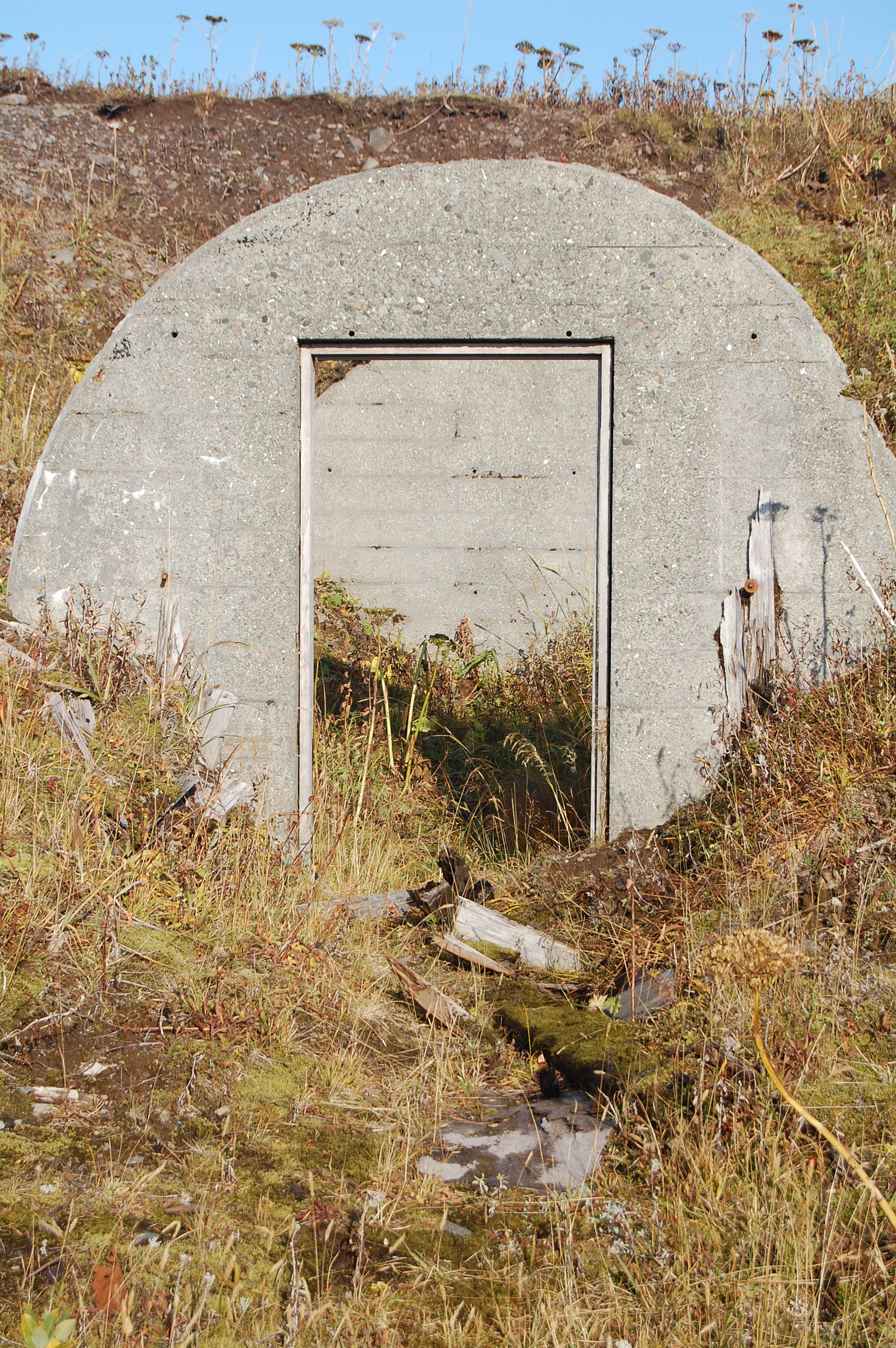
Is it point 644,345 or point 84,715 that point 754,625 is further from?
point 84,715

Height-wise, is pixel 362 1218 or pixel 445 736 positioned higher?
pixel 445 736

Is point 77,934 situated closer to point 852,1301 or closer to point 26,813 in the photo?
point 26,813

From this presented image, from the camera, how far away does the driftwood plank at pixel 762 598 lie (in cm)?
498

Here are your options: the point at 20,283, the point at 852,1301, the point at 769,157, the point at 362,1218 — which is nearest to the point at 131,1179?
the point at 362,1218

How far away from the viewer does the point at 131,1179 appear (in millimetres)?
2682

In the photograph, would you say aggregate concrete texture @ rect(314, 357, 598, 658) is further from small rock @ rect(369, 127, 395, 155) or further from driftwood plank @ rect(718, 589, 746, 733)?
driftwood plank @ rect(718, 589, 746, 733)

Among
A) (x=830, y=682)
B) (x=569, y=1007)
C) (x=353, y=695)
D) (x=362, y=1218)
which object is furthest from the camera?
(x=353, y=695)

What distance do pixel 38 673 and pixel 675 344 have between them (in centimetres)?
352

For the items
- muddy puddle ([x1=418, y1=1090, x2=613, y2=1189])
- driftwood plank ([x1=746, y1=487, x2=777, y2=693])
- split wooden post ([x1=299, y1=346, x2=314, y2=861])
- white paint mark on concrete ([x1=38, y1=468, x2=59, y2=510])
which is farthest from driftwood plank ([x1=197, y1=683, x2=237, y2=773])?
driftwood plank ([x1=746, y1=487, x2=777, y2=693])

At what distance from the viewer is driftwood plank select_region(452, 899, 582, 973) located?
4.54 m

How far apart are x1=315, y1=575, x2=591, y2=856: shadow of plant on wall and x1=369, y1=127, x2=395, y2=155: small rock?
5286mm

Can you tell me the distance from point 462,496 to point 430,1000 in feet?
20.8

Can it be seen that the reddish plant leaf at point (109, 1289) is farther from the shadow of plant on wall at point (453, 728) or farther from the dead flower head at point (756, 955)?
the shadow of plant on wall at point (453, 728)

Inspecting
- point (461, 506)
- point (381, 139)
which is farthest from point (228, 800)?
point (381, 139)
